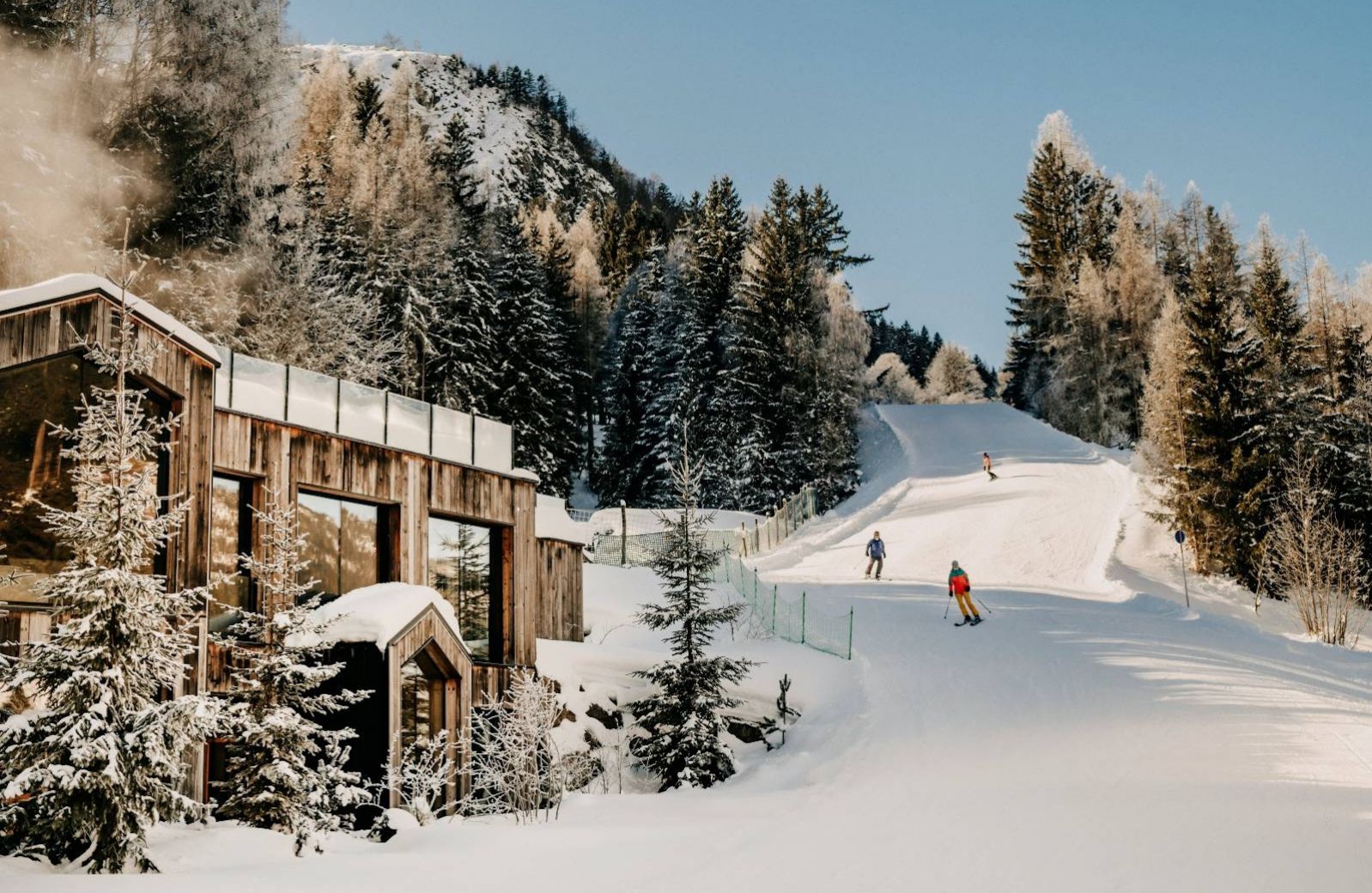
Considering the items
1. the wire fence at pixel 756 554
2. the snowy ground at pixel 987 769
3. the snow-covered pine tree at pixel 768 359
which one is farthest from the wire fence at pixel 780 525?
the snowy ground at pixel 987 769

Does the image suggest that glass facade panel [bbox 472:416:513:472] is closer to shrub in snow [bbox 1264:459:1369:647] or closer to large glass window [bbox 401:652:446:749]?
large glass window [bbox 401:652:446:749]

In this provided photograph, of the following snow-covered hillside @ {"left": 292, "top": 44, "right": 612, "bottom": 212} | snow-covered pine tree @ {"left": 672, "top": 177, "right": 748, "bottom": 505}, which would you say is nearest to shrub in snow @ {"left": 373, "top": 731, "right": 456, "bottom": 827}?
snow-covered pine tree @ {"left": 672, "top": 177, "right": 748, "bottom": 505}

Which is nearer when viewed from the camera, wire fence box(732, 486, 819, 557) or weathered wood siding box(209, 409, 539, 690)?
weathered wood siding box(209, 409, 539, 690)

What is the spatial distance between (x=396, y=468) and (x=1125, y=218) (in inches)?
2084

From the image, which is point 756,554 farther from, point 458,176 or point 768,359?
point 458,176

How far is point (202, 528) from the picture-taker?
45.1 ft

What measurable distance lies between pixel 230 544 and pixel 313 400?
2.74 m

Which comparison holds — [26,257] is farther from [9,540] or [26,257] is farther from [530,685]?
[530,685]

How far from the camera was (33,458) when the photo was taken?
39.7 ft

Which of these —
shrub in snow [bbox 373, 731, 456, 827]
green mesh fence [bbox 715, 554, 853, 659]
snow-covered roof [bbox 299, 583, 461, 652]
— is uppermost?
snow-covered roof [bbox 299, 583, 461, 652]

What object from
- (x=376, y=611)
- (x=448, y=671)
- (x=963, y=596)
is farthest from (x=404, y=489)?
(x=963, y=596)

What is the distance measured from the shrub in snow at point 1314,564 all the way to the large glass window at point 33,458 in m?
25.9

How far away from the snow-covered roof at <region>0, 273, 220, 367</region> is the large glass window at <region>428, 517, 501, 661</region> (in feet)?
23.6

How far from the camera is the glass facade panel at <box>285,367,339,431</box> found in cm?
1736
